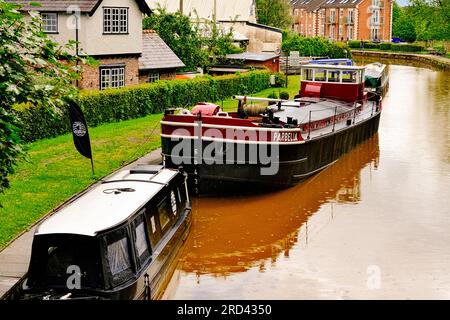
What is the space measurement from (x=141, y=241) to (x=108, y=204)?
894 mm

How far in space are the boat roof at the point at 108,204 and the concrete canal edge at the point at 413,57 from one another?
66.4 meters

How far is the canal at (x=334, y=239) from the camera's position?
48.8 ft

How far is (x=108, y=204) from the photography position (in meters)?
13.1

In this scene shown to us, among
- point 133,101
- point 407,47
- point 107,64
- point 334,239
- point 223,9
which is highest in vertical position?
point 223,9

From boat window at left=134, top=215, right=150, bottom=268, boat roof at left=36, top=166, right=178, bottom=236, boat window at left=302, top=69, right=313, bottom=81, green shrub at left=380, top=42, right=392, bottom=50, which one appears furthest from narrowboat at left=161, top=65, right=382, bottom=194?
green shrub at left=380, top=42, right=392, bottom=50

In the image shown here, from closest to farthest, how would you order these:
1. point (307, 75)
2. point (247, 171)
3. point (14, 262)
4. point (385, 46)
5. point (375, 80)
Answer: point (14, 262) < point (247, 171) < point (307, 75) < point (375, 80) < point (385, 46)

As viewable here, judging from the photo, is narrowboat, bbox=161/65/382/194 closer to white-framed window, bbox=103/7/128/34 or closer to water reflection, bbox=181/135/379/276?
water reflection, bbox=181/135/379/276

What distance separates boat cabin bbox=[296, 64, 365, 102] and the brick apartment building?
331 feet

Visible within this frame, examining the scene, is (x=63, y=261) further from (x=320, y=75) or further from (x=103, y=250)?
(x=320, y=75)

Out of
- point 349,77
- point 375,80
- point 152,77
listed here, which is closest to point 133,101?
point 152,77

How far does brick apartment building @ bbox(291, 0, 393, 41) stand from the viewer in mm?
128750

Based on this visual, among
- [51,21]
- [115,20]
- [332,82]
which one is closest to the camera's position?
[332,82]

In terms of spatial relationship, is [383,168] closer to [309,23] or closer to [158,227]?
[158,227]

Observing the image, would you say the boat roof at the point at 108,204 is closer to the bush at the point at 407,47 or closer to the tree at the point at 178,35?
the tree at the point at 178,35
